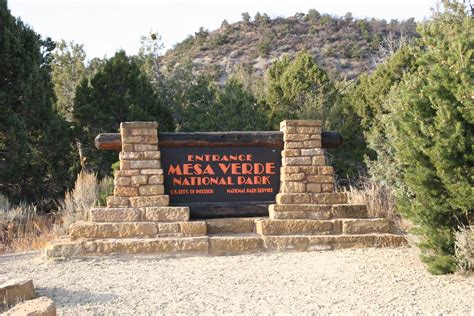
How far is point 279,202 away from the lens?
8.23 m

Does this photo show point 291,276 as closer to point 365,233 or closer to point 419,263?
point 419,263

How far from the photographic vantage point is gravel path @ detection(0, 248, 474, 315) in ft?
17.3

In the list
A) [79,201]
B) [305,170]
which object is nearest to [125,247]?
[305,170]

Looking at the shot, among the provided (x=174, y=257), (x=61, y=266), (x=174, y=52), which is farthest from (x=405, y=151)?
(x=174, y=52)

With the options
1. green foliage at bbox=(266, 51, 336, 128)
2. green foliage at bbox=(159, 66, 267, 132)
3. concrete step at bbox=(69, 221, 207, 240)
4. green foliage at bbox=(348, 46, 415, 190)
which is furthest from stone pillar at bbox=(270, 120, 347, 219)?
green foliage at bbox=(266, 51, 336, 128)

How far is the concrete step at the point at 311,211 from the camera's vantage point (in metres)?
8.16

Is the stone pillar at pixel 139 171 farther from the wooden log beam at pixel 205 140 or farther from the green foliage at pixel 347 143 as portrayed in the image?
the green foliage at pixel 347 143

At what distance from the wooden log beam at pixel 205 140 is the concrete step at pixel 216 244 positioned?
1.44 m

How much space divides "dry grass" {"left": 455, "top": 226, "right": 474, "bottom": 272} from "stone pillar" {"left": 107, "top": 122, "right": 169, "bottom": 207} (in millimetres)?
3999

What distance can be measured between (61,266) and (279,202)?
3.15 meters

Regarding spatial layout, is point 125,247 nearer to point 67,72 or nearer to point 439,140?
point 439,140

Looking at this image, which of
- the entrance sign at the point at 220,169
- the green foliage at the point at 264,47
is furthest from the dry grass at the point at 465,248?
the green foliage at the point at 264,47

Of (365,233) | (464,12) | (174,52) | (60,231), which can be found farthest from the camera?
(174,52)

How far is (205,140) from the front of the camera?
8.45 meters
